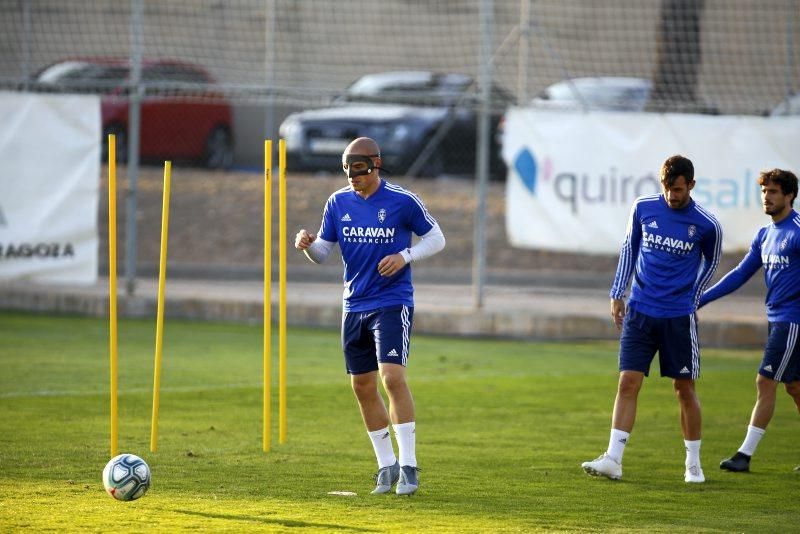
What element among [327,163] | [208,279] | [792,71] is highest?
[792,71]

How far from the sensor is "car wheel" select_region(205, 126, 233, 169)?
2522 centimetres

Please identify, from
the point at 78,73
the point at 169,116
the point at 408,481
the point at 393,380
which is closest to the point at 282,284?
the point at 393,380

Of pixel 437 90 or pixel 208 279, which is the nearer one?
pixel 208 279

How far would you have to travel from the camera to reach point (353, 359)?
830 cm

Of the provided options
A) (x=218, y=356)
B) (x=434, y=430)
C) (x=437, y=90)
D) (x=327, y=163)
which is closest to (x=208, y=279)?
(x=327, y=163)

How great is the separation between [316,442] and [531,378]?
4.17m

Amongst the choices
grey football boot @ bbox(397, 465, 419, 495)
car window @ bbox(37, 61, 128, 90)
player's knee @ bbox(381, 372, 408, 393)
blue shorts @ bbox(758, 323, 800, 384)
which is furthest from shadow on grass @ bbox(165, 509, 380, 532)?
car window @ bbox(37, 61, 128, 90)

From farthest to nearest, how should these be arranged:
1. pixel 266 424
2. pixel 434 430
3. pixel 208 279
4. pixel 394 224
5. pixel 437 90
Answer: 1. pixel 437 90
2. pixel 208 279
3. pixel 434 430
4. pixel 266 424
5. pixel 394 224

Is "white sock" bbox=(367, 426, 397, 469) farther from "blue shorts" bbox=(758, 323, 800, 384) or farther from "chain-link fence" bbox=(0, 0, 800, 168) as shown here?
"chain-link fence" bbox=(0, 0, 800, 168)

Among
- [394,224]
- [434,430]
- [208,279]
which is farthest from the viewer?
[208,279]

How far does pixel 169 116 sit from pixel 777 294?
16.3 m

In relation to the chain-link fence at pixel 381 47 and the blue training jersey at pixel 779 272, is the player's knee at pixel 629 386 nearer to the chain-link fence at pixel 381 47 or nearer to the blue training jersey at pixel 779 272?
the blue training jersey at pixel 779 272

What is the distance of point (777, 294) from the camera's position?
30.4 ft

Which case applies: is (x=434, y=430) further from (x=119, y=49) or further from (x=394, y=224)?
(x=119, y=49)
